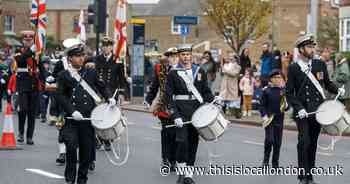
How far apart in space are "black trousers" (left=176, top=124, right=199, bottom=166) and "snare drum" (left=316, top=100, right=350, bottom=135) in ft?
5.53

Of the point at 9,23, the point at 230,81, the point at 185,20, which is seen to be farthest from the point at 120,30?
the point at 9,23

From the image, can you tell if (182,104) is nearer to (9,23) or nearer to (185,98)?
A: (185,98)

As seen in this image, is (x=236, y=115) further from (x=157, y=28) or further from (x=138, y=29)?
(x=157, y=28)

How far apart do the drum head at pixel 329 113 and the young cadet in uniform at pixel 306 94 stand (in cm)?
11

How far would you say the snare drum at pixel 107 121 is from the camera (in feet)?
36.8

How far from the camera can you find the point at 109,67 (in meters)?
15.8

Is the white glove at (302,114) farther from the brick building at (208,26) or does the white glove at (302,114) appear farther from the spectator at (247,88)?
the brick building at (208,26)

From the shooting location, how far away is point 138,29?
1287 inches

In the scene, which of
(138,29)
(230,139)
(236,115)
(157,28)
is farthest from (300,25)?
(230,139)

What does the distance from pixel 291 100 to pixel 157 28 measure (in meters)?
75.7

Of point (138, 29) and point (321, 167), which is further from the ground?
point (138, 29)

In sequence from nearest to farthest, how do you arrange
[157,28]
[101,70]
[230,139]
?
[101,70], [230,139], [157,28]

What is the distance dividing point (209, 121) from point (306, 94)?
134 centimetres

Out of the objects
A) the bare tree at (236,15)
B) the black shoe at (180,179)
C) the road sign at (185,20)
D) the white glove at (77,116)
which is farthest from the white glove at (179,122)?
the bare tree at (236,15)
